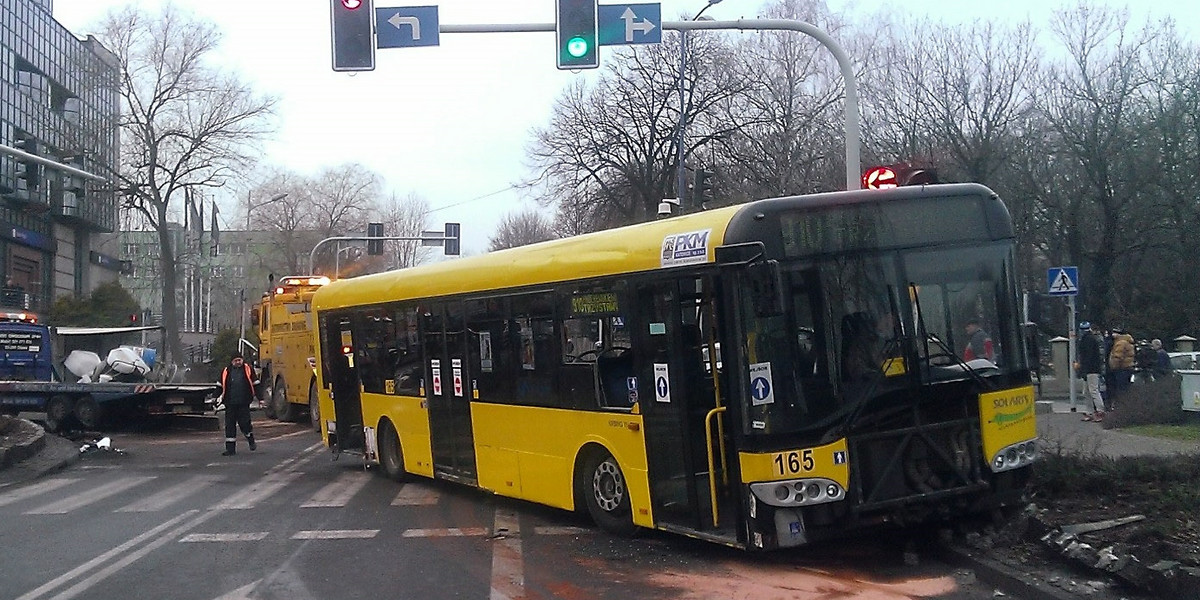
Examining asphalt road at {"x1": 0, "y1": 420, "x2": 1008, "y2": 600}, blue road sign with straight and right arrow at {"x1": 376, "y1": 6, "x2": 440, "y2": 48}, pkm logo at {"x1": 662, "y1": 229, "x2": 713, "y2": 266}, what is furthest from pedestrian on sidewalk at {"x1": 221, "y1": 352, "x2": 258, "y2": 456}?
pkm logo at {"x1": 662, "y1": 229, "x2": 713, "y2": 266}

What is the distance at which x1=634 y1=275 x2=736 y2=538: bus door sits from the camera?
8391 millimetres

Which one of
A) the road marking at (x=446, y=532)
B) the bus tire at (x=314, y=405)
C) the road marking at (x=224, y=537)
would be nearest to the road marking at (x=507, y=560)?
the road marking at (x=446, y=532)

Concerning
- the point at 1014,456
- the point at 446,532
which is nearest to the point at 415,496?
the point at 446,532

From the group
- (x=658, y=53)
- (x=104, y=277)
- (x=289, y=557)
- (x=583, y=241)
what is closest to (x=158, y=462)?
(x=289, y=557)

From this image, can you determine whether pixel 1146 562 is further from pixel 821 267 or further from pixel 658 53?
pixel 658 53

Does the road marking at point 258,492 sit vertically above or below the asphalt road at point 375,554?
above

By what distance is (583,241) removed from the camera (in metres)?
10.3

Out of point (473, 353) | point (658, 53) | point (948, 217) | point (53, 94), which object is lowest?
point (473, 353)

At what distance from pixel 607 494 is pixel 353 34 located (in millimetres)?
6115

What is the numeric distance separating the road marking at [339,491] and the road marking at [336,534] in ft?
6.05

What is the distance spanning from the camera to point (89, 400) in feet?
75.5

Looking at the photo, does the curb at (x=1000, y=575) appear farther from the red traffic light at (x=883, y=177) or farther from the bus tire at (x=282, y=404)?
the bus tire at (x=282, y=404)

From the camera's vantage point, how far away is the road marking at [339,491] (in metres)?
12.9

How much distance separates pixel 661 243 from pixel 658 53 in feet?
96.6
